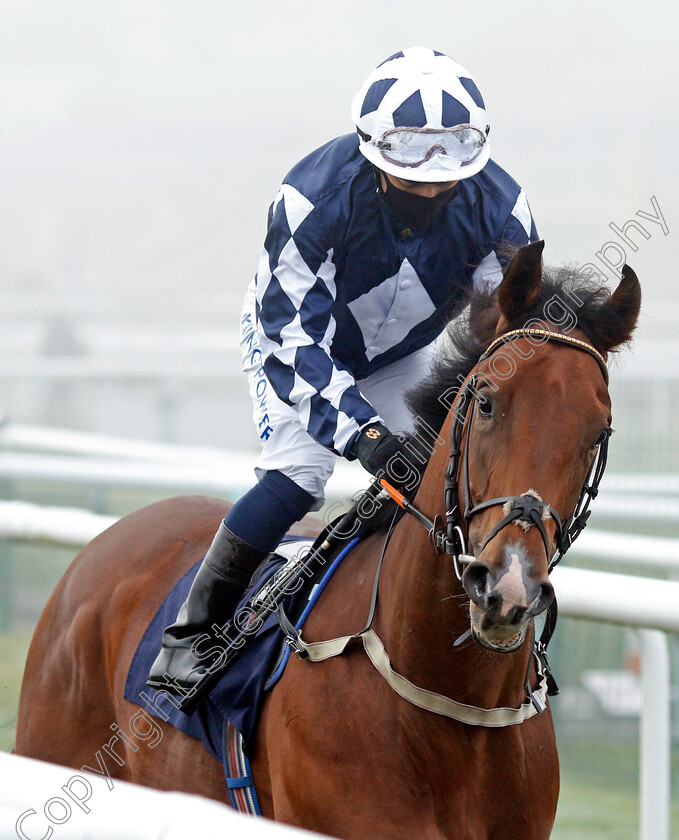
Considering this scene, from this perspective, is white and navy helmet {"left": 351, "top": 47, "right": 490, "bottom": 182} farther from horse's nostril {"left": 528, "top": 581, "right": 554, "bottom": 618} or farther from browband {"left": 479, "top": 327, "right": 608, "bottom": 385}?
horse's nostril {"left": 528, "top": 581, "right": 554, "bottom": 618}

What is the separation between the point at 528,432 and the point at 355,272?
907 millimetres

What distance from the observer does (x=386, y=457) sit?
2.36 metres

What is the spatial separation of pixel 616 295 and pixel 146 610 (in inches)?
67.7

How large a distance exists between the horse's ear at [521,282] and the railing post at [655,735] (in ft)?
3.50

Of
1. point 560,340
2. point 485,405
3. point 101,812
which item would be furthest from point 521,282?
point 101,812

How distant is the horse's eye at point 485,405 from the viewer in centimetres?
201

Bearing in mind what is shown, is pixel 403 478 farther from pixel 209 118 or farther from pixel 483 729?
pixel 209 118

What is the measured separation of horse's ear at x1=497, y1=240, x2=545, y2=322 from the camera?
2109mm

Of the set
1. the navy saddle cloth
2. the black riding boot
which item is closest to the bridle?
the navy saddle cloth

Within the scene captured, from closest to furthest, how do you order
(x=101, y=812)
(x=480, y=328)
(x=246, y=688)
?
(x=101, y=812), (x=480, y=328), (x=246, y=688)

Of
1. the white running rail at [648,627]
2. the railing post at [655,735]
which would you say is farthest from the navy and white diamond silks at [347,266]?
the railing post at [655,735]

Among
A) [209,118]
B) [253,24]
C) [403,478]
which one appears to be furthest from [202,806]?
[209,118]

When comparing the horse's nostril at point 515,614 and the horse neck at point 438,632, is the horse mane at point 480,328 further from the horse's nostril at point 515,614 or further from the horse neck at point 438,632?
the horse's nostril at point 515,614

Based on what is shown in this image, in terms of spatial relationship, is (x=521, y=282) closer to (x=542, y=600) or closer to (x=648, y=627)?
(x=542, y=600)
